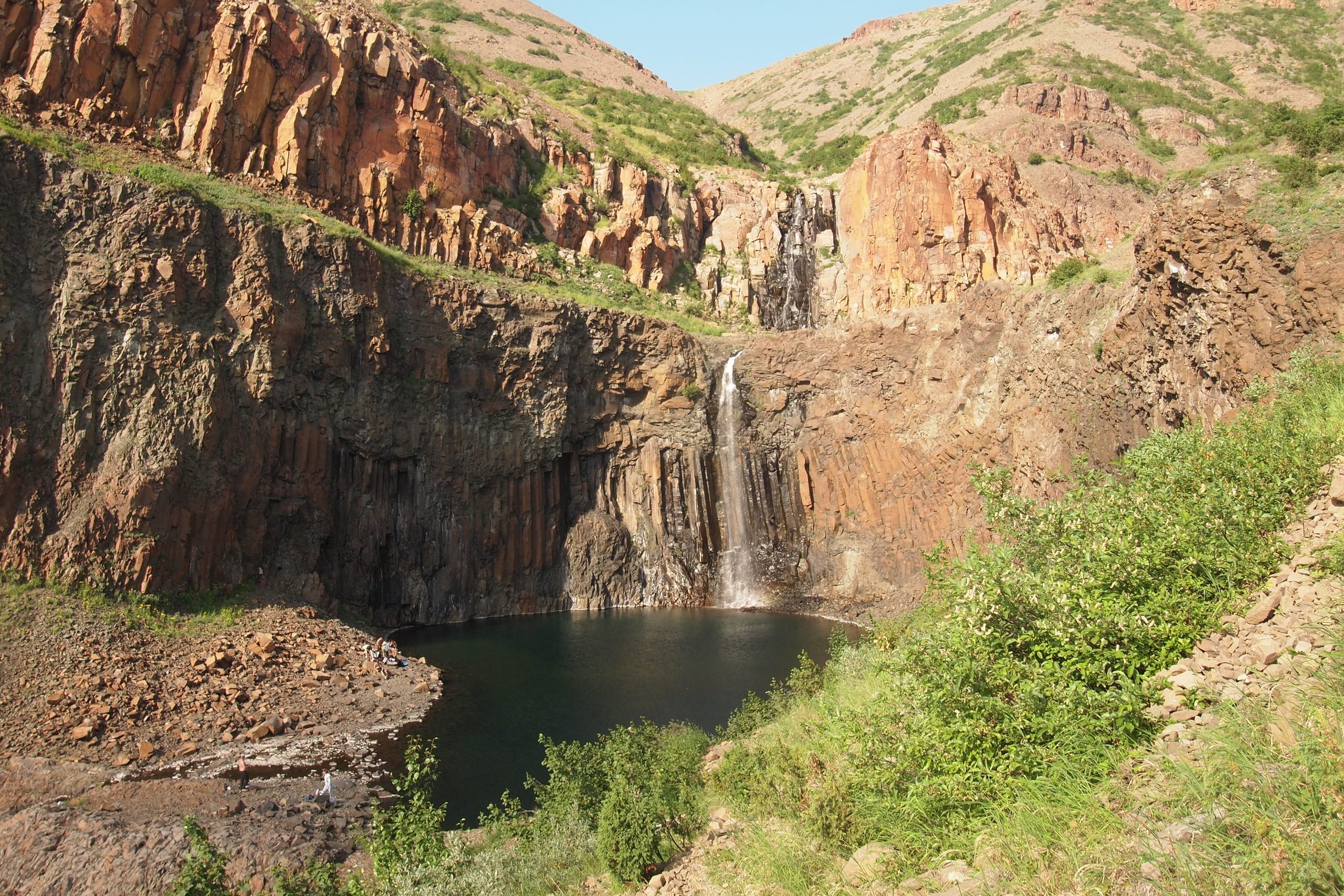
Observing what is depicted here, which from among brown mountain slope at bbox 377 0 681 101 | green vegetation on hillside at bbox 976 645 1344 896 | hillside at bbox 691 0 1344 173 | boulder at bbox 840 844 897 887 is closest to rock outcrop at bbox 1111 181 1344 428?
green vegetation on hillside at bbox 976 645 1344 896

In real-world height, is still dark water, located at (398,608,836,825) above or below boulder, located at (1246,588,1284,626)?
below

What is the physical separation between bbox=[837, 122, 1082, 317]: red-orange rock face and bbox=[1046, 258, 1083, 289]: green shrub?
21014 mm

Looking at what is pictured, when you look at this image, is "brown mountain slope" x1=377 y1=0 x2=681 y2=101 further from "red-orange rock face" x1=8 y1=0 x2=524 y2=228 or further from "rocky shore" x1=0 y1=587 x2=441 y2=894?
"rocky shore" x1=0 y1=587 x2=441 y2=894

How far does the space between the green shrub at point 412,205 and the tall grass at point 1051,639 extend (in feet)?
129

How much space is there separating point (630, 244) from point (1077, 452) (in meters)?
35.4

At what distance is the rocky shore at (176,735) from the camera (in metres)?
12.7

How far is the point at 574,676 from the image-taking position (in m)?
25.7

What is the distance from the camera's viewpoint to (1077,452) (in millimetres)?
25453

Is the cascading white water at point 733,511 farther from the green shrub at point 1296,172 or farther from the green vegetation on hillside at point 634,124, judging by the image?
the green shrub at point 1296,172

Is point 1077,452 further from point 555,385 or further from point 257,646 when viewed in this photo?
point 257,646

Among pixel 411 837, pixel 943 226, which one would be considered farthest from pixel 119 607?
pixel 943 226

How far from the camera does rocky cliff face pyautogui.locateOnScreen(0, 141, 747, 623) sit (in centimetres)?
2430

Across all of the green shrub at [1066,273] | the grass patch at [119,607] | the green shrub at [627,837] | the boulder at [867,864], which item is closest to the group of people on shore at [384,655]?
the grass patch at [119,607]

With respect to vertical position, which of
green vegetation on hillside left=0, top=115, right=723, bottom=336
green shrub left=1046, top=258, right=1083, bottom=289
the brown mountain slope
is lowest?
green shrub left=1046, top=258, right=1083, bottom=289
